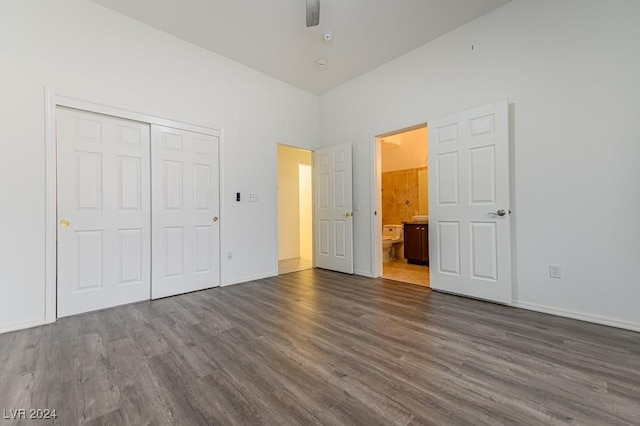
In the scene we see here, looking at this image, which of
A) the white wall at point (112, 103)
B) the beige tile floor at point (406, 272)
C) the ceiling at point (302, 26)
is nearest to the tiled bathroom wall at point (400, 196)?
the beige tile floor at point (406, 272)

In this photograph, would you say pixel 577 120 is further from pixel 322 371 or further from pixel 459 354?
pixel 322 371

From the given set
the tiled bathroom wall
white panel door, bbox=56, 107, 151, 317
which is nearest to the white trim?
the tiled bathroom wall

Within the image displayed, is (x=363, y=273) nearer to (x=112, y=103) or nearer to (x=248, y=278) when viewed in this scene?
(x=248, y=278)

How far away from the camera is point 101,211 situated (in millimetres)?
2814

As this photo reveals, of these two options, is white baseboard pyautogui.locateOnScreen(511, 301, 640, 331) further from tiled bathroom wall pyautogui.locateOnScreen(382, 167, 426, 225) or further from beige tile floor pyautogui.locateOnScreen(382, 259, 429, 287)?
tiled bathroom wall pyautogui.locateOnScreen(382, 167, 426, 225)

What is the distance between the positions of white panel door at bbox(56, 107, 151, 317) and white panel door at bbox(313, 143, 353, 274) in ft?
8.48

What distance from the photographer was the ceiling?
2.79 meters

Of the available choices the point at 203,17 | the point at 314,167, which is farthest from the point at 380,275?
the point at 203,17

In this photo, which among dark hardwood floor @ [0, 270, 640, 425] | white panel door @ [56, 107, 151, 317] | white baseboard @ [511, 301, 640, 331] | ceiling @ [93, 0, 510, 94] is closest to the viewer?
dark hardwood floor @ [0, 270, 640, 425]

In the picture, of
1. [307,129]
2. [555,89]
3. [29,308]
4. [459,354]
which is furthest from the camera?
[307,129]

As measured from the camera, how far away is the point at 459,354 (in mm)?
1845

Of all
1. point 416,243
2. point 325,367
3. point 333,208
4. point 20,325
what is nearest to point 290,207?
point 333,208

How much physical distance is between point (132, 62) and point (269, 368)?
11.2ft

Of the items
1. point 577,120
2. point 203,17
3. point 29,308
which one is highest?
point 203,17
